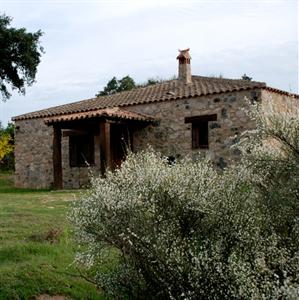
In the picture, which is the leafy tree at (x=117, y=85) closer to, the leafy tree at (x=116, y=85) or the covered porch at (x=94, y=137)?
the leafy tree at (x=116, y=85)

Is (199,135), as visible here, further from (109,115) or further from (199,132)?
(109,115)

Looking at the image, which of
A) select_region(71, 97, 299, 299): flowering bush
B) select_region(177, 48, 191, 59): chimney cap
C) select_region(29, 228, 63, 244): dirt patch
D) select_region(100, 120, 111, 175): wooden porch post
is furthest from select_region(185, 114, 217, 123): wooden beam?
select_region(71, 97, 299, 299): flowering bush

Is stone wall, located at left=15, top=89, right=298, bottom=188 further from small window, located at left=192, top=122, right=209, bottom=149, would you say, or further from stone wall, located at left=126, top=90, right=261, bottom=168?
small window, located at left=192, top=122, right=209, bottom=149

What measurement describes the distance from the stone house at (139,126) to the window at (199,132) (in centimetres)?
3

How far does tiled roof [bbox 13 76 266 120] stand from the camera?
49.0 ft

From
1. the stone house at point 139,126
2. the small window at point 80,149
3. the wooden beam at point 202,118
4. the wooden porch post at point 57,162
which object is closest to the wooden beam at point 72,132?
the stone house at point 139,126

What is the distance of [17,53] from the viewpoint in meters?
21.6

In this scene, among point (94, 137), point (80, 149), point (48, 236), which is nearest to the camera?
point (48, 236)

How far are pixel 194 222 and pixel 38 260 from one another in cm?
228

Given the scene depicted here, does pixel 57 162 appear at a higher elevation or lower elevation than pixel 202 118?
lower

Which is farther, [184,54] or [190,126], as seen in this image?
[184,54]

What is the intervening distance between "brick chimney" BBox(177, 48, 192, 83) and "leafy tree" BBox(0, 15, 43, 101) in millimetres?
6570

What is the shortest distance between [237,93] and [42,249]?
8868 mm

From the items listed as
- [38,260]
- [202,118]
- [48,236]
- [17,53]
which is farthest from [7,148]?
[38,260]
